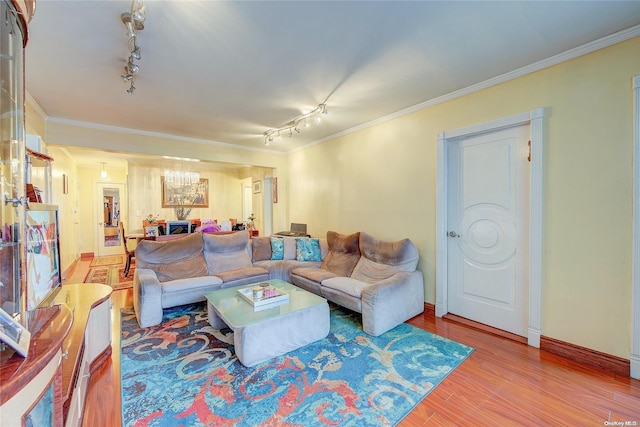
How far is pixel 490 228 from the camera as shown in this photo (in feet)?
9.50

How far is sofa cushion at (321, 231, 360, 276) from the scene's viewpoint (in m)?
3.84

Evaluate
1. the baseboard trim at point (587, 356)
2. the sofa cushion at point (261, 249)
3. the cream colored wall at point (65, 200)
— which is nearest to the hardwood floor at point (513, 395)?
the baseboard trim at point (587, 356)

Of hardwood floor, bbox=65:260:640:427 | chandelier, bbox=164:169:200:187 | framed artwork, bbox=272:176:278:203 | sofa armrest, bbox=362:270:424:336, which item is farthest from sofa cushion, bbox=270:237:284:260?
chandelier, bbox=164:169:200:187

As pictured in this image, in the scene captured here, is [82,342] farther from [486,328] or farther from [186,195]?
[186,195]

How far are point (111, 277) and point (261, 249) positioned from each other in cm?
302

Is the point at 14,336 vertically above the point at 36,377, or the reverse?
the point at 14,336

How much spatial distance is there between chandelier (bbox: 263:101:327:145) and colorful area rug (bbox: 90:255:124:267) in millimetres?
4957

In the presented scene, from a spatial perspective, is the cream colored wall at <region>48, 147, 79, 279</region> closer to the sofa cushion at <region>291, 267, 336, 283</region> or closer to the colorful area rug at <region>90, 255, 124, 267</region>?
the colorful area rug at <region>90, 255, 124, 267</region>

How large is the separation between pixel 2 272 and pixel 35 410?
66 cm

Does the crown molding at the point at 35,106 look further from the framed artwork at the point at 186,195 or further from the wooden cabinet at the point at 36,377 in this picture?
the framed artwork at the point at 186,195

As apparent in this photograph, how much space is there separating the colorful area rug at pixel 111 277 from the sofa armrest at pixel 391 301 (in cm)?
402

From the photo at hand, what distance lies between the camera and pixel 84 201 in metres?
7.11

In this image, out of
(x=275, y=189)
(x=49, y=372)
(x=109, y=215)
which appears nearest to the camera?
(x=49, y=372)

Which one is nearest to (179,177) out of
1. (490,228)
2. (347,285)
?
(347,285)
